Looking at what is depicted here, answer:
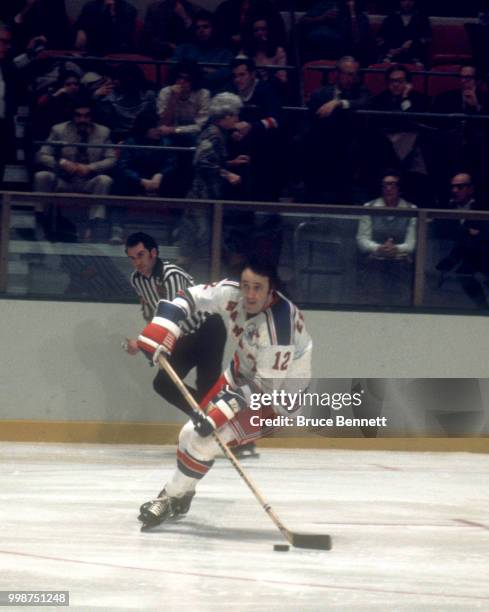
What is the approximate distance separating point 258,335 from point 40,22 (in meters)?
6.87

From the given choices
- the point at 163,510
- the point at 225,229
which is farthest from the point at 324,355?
the point at 163,510

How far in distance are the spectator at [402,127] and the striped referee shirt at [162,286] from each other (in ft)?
7.60

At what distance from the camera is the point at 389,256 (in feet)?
37.1

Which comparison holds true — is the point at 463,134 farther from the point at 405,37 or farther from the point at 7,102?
the point at 7,102

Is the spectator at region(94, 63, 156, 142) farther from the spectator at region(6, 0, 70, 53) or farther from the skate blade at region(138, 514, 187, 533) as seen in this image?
the skate blade at region(138, 514, 187, 533)

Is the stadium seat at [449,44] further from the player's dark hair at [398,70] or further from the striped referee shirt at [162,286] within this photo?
the striped referee shirt at [162,286]

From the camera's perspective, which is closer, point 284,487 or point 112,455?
point 284,487

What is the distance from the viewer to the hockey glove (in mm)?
7688

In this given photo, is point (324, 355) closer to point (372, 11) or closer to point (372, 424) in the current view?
point (372, 424)

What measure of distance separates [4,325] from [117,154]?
1632mm

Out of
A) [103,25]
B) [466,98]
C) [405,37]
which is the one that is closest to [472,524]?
[466,98]

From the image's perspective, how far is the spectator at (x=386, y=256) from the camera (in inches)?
443

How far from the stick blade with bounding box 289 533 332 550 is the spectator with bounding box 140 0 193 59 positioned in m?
7.60

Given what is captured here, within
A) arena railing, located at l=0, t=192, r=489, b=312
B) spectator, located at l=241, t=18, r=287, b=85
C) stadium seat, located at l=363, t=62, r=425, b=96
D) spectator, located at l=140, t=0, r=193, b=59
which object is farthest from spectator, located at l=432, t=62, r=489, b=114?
spectator, located at l=140, t=0, r=193, b=59
